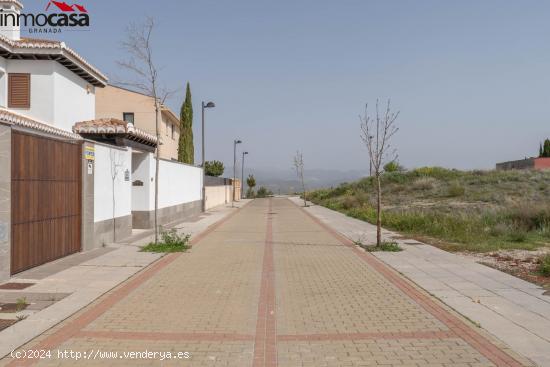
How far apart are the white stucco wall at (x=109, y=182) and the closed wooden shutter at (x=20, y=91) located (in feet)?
13.3

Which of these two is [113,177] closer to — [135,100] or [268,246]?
[268,246]

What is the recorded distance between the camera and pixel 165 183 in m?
21.2

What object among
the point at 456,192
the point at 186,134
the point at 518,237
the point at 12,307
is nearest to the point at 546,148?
the point at 456,192

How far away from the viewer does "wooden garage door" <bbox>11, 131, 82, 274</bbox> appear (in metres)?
8.88

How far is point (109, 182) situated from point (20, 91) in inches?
209

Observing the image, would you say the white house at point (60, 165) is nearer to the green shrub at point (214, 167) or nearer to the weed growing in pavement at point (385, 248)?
the weed growing in pavement at point (385, 248)

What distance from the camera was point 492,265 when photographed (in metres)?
10.5

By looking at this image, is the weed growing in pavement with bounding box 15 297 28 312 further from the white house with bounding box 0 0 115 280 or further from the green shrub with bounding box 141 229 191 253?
the green shrub with bounding box 141 229 191 253

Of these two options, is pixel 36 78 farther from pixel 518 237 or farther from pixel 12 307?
pixel 518 237

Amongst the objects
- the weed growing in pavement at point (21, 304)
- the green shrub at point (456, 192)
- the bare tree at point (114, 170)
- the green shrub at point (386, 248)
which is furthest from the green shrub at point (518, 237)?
the green shrub at point (456, 192)

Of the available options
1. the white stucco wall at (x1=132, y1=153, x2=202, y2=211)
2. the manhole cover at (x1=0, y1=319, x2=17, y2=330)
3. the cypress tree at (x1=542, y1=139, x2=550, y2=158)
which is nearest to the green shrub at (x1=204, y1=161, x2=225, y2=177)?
the white stucco wall at (x1=132, y1=153, x2=202, y2=211)

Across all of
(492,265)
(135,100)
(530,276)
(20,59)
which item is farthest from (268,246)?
(135,100)

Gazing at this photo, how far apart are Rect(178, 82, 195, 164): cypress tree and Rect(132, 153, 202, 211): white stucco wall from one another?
6899 mm

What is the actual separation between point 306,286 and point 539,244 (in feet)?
28.2
